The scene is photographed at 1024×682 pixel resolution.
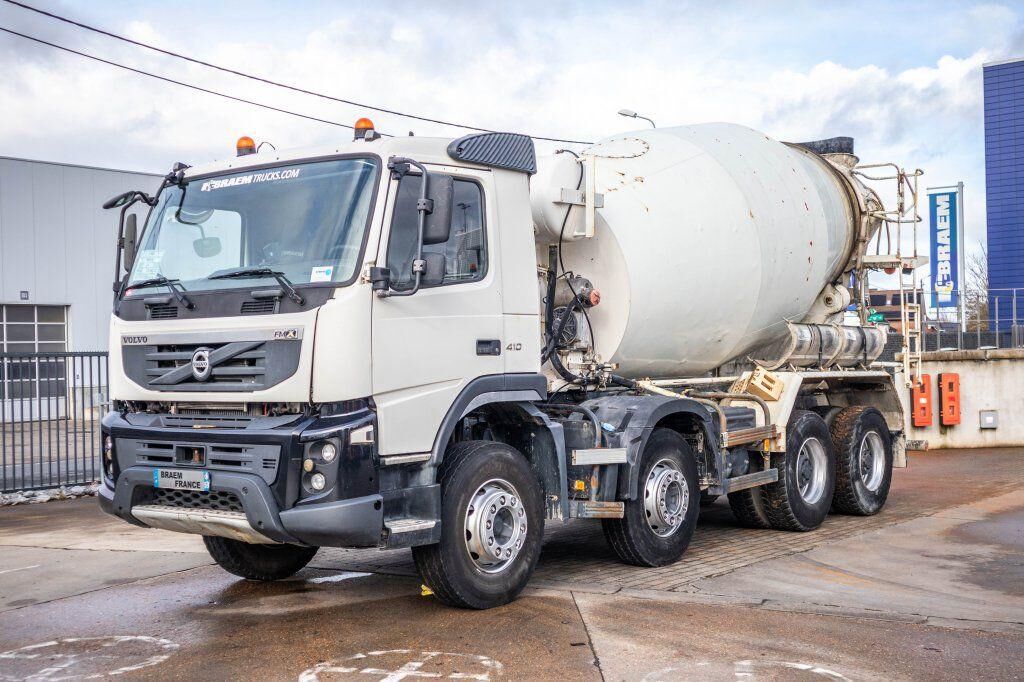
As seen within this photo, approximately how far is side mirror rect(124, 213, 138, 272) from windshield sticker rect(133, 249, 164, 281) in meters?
0.09

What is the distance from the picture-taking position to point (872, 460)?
1178 centimetres

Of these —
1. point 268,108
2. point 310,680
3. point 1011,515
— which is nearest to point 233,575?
point 310,680

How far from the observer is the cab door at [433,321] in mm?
6340

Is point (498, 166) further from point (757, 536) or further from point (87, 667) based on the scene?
point (757, 536)

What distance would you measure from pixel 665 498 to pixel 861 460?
4.01 meters

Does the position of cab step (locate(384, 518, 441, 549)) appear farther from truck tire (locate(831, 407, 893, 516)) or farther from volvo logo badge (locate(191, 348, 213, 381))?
truck tire (locate(831, 407, 893, 516))

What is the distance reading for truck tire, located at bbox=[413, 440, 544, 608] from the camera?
21.7 feet

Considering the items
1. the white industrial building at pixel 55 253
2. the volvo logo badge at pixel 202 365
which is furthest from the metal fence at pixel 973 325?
the white industrial building at pixel 55 253

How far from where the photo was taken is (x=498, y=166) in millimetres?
7316

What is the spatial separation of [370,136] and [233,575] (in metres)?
3.68

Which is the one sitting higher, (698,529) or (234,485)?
(234,485)

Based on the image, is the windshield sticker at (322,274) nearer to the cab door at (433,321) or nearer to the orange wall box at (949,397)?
the cab door at (433,321)

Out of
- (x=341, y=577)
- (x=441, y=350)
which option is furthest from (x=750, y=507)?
(x=441, y=350)

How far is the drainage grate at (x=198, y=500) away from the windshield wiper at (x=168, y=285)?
1.13 metres
